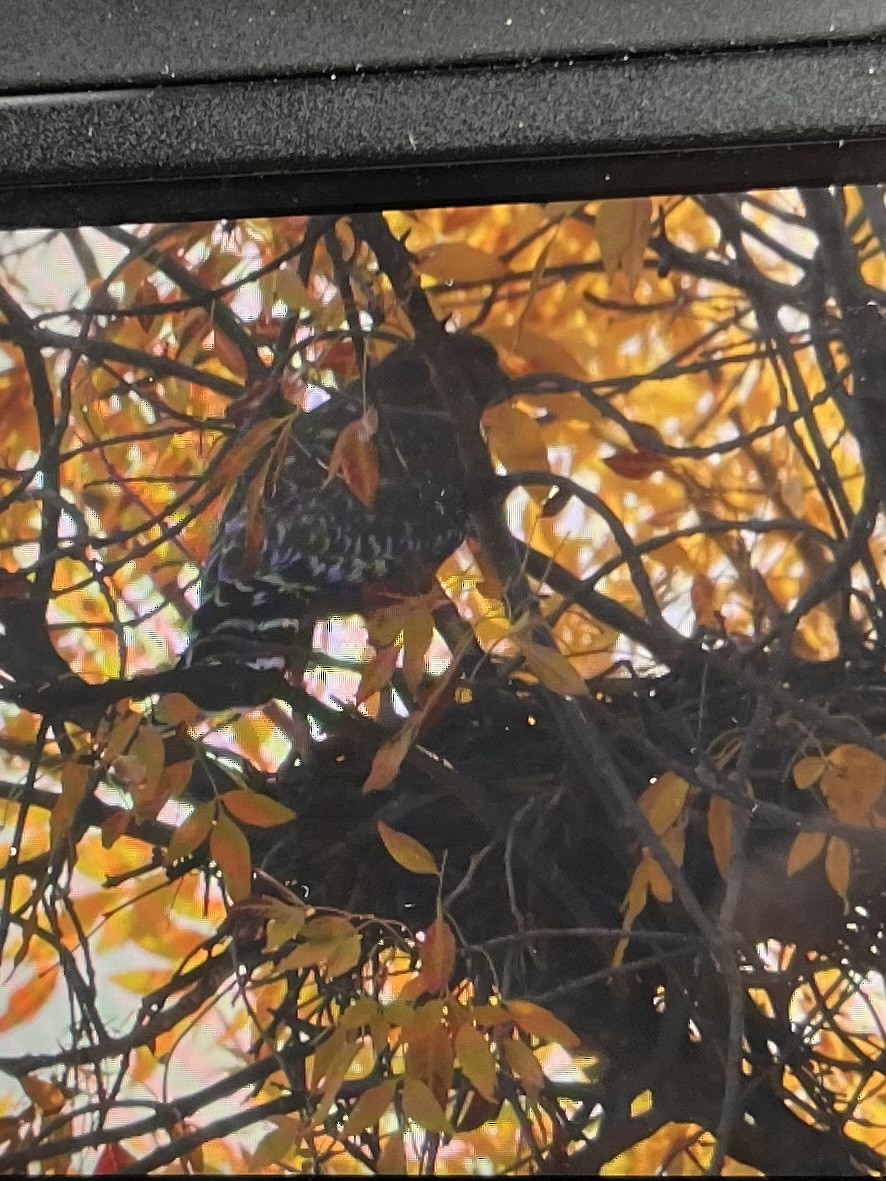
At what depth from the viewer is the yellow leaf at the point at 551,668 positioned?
50 centimetres

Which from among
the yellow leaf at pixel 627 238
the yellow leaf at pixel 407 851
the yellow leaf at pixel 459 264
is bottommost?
the yellow leaf at pixel 407 851

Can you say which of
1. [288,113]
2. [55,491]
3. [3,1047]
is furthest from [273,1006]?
[288,113]

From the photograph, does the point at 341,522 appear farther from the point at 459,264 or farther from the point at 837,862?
the point at 837,862

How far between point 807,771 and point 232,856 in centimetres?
29

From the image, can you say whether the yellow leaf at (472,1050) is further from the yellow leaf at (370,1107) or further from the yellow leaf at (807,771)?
the yellow leaf at (807,771)

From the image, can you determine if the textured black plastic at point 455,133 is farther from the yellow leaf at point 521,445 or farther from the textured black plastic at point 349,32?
the yellow leaf at point 521,445

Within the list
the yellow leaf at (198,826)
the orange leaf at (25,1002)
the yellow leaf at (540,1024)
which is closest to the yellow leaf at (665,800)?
the yellow leaf at (540,1024)

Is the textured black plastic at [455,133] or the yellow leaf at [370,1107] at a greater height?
the textured black plastic at [455,133]

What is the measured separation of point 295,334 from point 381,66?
0.46 feet

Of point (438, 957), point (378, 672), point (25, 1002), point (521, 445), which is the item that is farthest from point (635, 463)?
point (25, 1002)

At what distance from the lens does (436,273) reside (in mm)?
501

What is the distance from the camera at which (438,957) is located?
0.51m

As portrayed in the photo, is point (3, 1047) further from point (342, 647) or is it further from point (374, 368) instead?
point (374, 368)

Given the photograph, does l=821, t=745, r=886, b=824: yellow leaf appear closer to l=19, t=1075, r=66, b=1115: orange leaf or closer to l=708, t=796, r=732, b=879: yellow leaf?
l=708, t=796, r=732, b=879: yellow leaf
